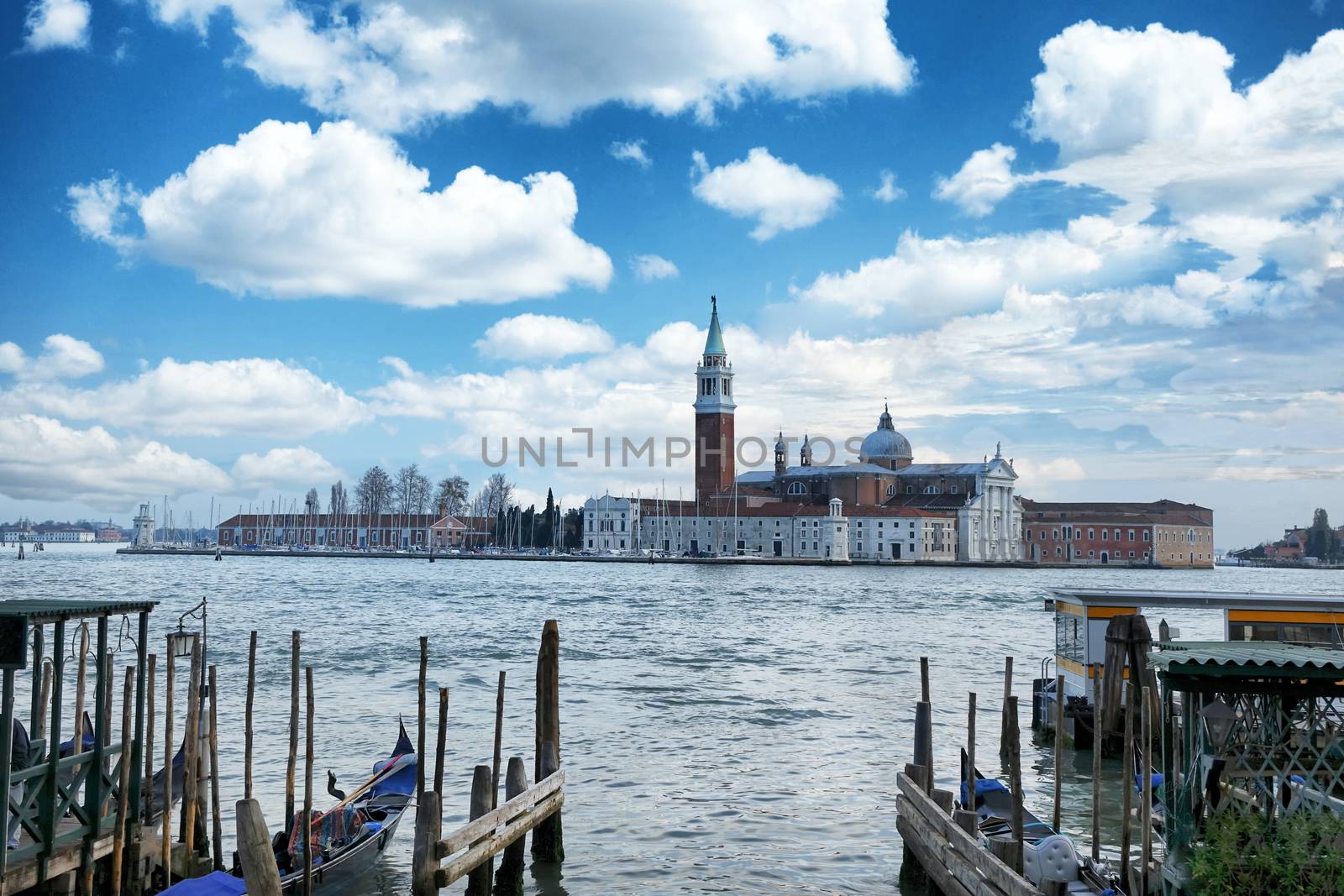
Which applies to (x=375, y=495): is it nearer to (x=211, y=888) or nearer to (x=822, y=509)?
(x=822, y=509)

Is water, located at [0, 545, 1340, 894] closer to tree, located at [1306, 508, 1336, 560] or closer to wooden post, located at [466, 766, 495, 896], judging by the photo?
wooden post, located at [466, 766, 495, 896]

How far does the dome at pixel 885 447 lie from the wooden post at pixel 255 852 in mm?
92912

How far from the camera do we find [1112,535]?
93250 mm

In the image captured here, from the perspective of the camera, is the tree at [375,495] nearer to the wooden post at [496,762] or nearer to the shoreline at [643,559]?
the shoreline at [643,559]

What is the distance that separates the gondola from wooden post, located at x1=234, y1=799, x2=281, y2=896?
1.77 ft

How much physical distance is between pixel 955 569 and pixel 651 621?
5652cm

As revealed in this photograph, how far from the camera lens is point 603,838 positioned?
30.7 feet

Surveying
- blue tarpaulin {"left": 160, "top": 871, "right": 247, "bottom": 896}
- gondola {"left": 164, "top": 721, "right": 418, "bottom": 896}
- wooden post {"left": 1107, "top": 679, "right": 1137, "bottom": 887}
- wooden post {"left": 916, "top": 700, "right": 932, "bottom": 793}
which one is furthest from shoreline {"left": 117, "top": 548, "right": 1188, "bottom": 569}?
blue tarpaulin {"left": 160, "top": 871, "right": 247, "bottom": 896}

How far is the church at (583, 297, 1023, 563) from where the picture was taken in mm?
89312

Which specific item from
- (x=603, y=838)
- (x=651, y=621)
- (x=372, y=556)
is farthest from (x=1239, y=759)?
(x=372, y=556)

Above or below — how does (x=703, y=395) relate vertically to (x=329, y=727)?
above

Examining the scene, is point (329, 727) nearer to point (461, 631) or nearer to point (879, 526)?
point (461, 631)

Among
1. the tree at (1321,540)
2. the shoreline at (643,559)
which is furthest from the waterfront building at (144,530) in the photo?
the tree at (1321,540)

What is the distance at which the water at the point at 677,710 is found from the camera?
30.2 feet
